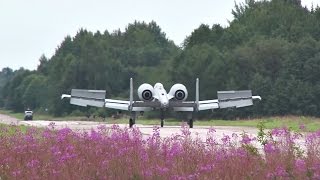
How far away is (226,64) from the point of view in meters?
86.9

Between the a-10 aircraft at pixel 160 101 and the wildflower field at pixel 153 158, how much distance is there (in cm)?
2739

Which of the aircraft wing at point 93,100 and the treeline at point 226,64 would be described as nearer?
the aircraft wing at point 93,100

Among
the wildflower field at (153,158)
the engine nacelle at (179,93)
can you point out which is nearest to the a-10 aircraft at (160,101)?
the engine nacelle at (179,93)

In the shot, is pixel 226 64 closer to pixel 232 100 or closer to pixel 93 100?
pixel 232 100

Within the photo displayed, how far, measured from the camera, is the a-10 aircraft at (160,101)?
139ft

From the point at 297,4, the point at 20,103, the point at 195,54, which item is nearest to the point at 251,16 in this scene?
the point at 297,4

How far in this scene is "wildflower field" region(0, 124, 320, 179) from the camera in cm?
985

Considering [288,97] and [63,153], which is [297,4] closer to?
[288,97]

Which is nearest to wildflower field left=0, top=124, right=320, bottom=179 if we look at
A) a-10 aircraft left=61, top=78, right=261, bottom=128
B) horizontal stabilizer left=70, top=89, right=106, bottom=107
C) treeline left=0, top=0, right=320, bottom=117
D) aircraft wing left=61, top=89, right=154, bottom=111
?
a-10 aircraft left=61, top=78, right=261, bottom=128

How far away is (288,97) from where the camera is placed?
250 ft

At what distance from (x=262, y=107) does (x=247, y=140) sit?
67546 mm

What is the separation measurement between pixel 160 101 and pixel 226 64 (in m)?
46.0

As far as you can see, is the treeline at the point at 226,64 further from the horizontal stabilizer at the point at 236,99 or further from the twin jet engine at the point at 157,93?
the twin jet engine at the point at 157,93

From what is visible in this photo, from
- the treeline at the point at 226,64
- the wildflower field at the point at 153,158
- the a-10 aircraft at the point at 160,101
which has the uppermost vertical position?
the treeline at the point at 226,64
